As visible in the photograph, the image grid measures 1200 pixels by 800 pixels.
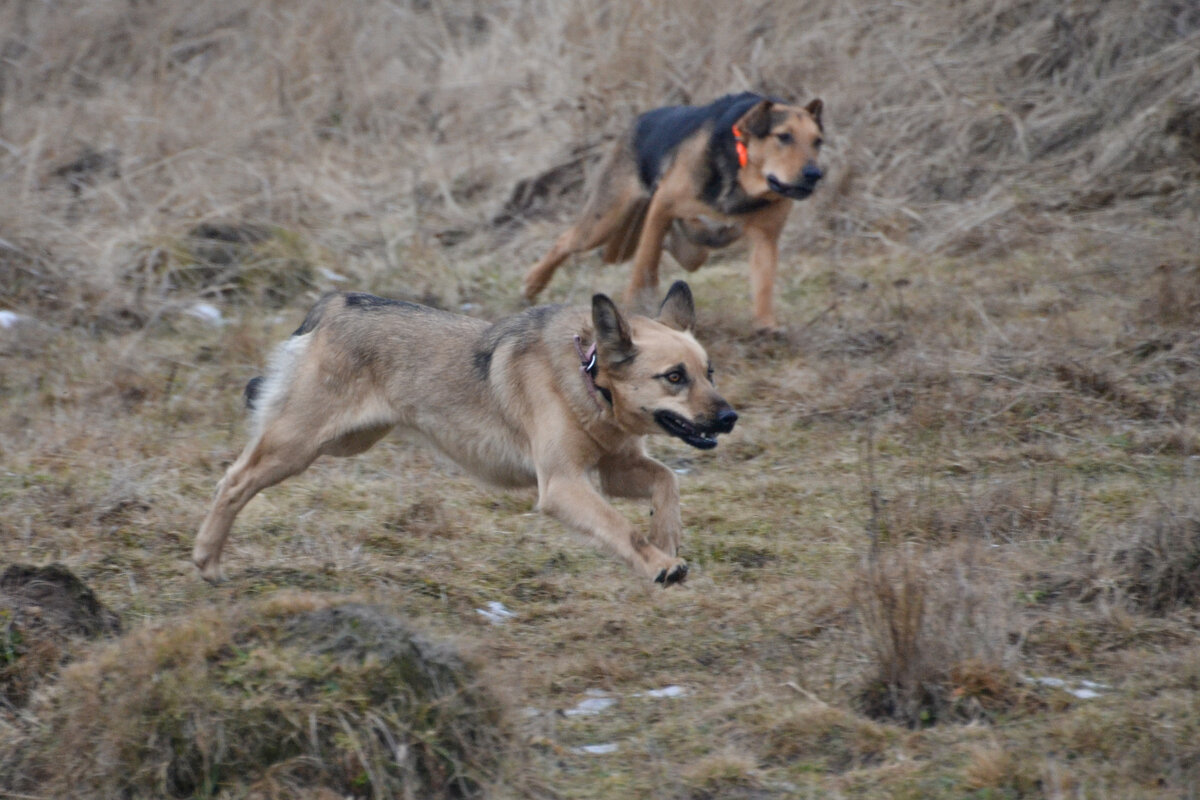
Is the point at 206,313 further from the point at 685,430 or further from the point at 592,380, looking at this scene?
the point at 685,430

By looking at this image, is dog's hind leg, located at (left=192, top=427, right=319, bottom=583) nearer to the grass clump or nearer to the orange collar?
the grass clump

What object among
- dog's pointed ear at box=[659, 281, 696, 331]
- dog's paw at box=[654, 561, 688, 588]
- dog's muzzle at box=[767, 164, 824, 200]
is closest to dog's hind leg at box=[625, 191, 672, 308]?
dog's muzzle at box=[767, 164, 824, 200]

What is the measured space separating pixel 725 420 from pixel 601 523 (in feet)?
2.04

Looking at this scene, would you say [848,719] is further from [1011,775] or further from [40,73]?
[40,73]

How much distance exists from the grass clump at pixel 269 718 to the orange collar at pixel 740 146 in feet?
18.7

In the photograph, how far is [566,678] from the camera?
4676mm

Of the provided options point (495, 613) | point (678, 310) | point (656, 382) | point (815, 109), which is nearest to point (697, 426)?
point (656, 382)

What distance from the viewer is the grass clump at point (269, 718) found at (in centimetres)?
364

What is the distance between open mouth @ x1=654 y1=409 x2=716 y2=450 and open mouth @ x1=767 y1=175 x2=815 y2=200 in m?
3.96

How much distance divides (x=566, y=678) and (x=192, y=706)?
1.42m

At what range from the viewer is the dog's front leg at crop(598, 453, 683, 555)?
5379 millimetres

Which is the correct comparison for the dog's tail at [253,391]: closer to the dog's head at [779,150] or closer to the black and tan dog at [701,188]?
the black and tan dog at [701,188]

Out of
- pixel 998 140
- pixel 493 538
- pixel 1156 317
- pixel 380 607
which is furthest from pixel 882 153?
A: pixel 380 607

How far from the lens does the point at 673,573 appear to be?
498cm
